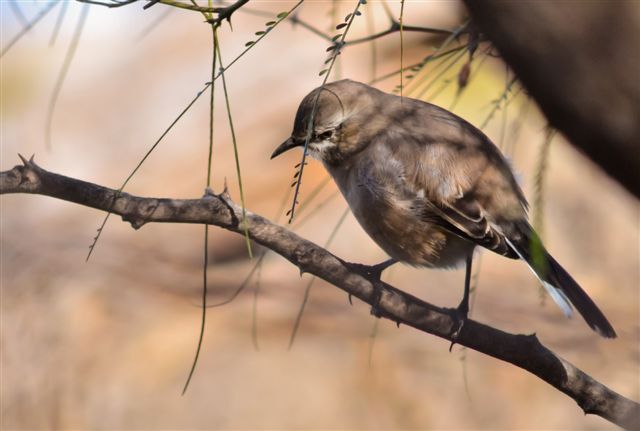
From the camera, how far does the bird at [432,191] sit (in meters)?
3.36

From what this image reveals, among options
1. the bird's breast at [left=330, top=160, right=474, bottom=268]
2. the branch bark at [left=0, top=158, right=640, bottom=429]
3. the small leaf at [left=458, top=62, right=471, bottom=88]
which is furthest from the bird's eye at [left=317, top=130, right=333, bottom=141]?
the branch bark at [left=0, top=158, right=640, bottom=429]

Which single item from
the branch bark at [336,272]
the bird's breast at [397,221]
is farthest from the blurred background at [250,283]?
the branch bark at [336,272]

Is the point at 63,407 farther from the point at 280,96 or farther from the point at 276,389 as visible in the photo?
the point at 280,96

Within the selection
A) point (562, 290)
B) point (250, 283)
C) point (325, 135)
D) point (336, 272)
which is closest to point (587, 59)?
point (336, 272)

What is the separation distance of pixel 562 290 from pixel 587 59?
7.71ft

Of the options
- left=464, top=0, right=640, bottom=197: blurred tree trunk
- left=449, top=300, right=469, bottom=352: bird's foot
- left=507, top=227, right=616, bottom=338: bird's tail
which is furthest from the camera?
left=507, top=227, right=616, bottom=338: bird's tail

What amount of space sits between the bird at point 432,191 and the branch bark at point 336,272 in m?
0.45

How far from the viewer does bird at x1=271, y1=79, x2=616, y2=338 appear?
11.0 ft

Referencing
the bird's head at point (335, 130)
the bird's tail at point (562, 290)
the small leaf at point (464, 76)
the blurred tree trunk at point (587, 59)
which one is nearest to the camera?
the blurred tree trunk at point (587, 59)

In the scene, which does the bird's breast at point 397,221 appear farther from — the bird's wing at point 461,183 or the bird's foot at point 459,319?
the bird's foot at point 459,319

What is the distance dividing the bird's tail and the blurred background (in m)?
0.50

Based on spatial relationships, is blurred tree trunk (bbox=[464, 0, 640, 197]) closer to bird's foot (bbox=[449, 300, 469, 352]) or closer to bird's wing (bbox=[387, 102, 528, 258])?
bird's foot (bbox=[449, 300, 469, 352])

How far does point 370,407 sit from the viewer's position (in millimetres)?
5238

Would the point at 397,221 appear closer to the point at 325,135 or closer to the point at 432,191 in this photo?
the point at 432,191
